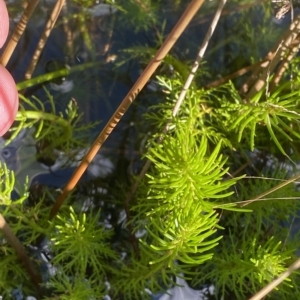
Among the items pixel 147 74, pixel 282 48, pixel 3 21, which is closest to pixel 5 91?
pixel 3 21

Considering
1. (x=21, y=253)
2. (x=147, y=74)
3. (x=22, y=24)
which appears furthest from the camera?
(x=21, y=253)

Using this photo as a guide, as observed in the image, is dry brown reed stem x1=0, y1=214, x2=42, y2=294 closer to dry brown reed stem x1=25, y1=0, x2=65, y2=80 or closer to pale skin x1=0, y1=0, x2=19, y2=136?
pale skin x1=0, y1=0, x2=19, y2=136

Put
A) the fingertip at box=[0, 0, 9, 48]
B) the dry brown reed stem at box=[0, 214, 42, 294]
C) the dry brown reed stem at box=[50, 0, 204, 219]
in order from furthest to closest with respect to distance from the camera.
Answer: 1. the dry brown reed stem at box=[0, 214, 42, 294]
2. the fingertip at box=[0, 0, 9, 48]
3. the dry brown reed stem at box=[50, 0, 204, 219]

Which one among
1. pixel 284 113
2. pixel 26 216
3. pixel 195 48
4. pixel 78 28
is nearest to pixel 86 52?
pixel 78 28

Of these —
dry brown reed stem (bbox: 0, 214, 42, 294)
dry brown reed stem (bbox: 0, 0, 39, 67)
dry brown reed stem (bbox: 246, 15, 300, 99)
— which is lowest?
dry brown reed stem (bbox: 0, 214, 42, 294)

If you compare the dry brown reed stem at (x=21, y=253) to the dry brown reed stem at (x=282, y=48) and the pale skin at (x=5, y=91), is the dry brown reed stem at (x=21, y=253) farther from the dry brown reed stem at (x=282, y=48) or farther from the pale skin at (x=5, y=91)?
the dry brown reed stem at (x=282, y=48)

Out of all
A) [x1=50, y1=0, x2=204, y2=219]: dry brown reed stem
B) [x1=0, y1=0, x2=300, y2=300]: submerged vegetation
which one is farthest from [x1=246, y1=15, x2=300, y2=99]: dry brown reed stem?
[x1=50, y1=0, x2=204, y2=219]: dry brown reed stem

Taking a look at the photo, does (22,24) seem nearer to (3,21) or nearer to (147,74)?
(3,21)

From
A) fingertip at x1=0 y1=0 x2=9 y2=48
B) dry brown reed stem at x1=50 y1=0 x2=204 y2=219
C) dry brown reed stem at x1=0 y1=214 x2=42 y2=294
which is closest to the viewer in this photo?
dry brown reed stem at x1=50 y1=0 x2=204 y2=219

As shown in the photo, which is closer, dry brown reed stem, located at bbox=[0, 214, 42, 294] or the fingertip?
the fingertip
